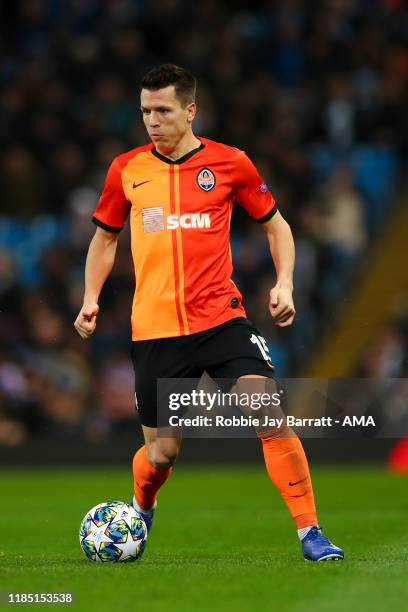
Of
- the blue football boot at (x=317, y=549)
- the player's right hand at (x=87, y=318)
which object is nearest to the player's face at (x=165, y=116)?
the player's right hand at (x=87, y=318)

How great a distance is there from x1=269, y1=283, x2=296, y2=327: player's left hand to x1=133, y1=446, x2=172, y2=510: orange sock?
1.02m

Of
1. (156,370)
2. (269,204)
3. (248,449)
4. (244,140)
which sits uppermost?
(269,204)

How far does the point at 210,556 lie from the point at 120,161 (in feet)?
6.67

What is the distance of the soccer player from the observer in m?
6.68

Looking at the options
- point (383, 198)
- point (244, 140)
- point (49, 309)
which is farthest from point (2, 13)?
point (49, 309)

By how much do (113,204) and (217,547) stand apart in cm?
200

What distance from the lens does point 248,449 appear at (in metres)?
14.4

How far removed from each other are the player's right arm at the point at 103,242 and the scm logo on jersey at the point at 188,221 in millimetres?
356

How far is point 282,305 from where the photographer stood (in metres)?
6.62

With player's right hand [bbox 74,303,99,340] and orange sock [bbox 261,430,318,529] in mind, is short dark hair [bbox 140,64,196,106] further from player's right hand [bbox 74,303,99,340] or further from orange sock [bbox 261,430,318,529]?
orange sock [bbox 261,430,318,529]

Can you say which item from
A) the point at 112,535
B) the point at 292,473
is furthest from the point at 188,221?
the point at 112,535

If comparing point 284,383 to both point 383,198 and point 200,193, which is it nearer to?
point 200,193

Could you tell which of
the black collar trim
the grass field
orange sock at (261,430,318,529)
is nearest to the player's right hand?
the black collar trim

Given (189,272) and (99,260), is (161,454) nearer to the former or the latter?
(189,272)
